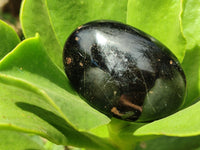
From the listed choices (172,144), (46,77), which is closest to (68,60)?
(46,77)

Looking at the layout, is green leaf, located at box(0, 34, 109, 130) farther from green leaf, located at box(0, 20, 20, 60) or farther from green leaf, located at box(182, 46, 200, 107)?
green leaf, located at box(182, 46, 200, 107)

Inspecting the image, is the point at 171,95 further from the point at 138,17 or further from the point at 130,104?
the point at 138,17

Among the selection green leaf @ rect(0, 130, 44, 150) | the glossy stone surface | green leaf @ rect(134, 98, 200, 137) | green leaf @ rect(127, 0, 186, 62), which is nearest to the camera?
green leaf @ rect(134, 98, 200, 137)

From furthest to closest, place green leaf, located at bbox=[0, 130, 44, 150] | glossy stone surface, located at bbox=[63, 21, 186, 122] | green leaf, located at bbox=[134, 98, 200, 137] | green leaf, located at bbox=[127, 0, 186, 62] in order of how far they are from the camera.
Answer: green leaf, located at bbox=[0, 130, 44, 150], green leaf, located at bbox=[127, 0, 186, 62], glossy stone surface, located at bbox=[63, 21, 186, 122], green leaf, located at bbox=[134, 98, 200, 137]

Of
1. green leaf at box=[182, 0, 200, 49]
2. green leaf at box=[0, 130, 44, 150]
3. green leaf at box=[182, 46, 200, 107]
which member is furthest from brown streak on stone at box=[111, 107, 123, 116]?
green leaf at box=[0, 130, 44, 150]

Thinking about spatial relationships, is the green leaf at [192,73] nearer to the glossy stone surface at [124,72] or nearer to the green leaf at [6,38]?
the glossy stone surface at [124,72]

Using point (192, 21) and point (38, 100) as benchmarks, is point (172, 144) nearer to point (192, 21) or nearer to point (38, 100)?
point (192, 21)

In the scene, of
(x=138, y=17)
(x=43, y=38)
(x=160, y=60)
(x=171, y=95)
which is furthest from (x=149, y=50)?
(x=43, y=38)
